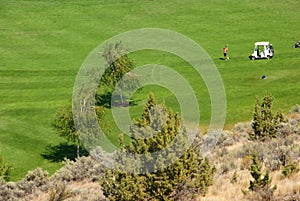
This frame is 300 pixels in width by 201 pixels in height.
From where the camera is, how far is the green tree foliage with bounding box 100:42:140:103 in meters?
59.7

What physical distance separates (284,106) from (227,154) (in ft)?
63.1

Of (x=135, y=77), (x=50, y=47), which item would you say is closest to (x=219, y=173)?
(x=135, y=77)

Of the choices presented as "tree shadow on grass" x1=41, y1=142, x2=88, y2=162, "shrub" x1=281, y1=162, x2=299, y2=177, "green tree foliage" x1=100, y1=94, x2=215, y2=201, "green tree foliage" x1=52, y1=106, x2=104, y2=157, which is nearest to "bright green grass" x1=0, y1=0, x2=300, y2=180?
"tree shadow on grass" x1=41, y1=142, x2=88, y2=162

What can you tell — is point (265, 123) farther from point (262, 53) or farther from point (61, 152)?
point (262, 53)

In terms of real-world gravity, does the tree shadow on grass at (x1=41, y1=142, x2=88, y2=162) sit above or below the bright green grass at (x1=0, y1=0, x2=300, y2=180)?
below

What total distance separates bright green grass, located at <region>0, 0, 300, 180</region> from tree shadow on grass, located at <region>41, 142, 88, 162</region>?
2.28ft

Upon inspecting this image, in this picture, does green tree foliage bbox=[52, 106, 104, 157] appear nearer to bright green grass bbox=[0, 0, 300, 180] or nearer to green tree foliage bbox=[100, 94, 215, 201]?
bright green grass bbox=[0, 0, 300, 180]

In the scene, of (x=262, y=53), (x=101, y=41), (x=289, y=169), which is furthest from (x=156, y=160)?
(x=101, y=41)

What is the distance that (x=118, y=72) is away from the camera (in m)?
60.4

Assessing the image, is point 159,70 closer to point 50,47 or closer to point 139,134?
point 50,47

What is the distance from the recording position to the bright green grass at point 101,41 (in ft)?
171

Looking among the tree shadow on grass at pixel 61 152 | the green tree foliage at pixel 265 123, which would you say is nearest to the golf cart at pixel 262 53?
the tree shadow on grass at pixel 61 152

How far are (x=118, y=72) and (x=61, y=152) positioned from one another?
1614 centimetres

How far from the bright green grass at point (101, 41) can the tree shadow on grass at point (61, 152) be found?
2.28 ft
